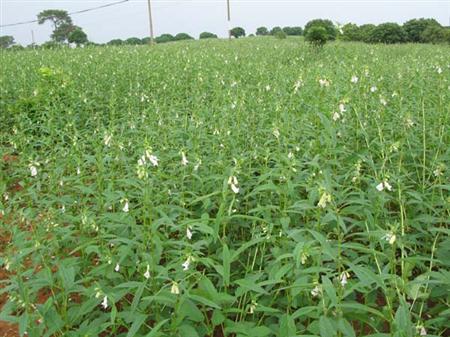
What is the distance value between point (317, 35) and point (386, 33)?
10.8 metres

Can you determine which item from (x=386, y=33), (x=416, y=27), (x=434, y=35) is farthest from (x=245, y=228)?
(x=416, y=27)

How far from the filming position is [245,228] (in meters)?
2.85

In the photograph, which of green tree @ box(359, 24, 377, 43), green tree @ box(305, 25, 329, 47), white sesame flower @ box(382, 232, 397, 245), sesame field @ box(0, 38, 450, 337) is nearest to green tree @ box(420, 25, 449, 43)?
green tree @ box(359, 24, 377, 43)

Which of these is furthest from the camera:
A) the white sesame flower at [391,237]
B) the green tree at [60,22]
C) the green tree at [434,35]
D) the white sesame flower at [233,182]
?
the green tree at [60,22]

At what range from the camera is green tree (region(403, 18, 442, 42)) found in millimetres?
26308

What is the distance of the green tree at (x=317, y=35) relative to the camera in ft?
51.4

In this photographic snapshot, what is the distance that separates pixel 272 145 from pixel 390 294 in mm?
2146

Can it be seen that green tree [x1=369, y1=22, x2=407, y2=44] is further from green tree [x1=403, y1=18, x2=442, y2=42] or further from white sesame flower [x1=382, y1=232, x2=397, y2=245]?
white sesame flower [x1=382, y1=232, x2=397, y2=245]

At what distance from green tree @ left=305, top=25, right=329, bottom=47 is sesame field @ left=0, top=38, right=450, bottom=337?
1084 centimetres

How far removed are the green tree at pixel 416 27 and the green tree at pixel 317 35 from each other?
12651 millimetres

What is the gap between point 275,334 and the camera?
1969 millimetres

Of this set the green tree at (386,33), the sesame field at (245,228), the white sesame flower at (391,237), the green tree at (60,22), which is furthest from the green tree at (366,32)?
the green tree at (60,22)

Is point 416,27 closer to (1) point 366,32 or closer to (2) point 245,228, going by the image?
(1) point 366,32

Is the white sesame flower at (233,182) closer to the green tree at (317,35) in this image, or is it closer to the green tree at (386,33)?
the green tree at (317,35)
